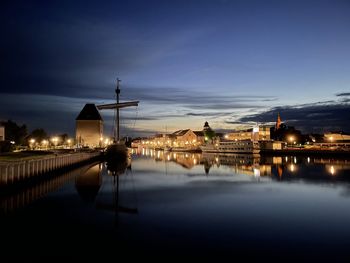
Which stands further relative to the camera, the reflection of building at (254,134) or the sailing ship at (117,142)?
the reflection of building at (254,134)

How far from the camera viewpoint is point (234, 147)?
11675 centimetres

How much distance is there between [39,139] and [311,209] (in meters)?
99.5

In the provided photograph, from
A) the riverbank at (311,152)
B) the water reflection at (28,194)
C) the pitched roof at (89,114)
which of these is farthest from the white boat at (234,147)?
the water reflection at (28,194)

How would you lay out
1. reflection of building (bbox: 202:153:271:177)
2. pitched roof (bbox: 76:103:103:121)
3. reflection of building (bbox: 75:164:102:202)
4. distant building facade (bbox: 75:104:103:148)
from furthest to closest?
1. pitched roof (bbox: 76:103:103:121)
2. distant building facade (bbox: 75:104:103:148)
3. reflection of building (bbox: 202:153:271:177)
4. reflection of building (bbox: 75:164:102:202)

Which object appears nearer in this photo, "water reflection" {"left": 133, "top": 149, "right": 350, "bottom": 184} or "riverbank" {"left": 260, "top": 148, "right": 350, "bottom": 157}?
"water reflection" {"left": 133, "top": 149, "right": 350, "bottom": 184}

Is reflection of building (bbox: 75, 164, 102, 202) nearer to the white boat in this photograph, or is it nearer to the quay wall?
the quay wall

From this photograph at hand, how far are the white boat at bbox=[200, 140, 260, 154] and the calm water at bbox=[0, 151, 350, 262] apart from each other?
77.8m

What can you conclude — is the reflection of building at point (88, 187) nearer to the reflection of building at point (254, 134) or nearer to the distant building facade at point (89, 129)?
the distant building facade at point (89, 129)

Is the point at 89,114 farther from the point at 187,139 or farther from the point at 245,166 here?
the point at 187,139

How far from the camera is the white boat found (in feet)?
349

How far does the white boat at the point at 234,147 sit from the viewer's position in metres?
106

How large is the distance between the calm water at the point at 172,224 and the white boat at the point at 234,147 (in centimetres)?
7778

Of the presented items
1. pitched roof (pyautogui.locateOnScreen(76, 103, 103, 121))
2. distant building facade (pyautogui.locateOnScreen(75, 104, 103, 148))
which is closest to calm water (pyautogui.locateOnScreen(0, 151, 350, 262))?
distant building facade (pyautogui.locateOnScreen(75, 104, 103, 148))

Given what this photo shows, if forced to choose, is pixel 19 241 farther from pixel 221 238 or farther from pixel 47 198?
pixel 47 198
